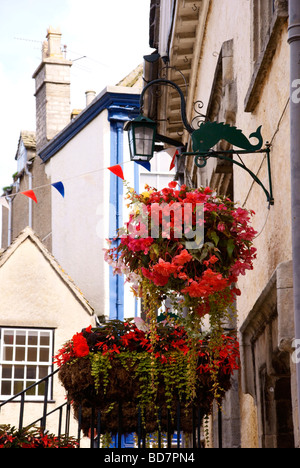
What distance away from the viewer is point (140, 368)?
20.3 feet

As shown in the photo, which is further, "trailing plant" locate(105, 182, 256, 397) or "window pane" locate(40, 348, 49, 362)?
"window pane" locate(40, 348, 49, 362)

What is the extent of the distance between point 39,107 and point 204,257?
18.1 metres

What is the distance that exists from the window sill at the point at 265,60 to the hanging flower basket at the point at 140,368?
183 centimetres

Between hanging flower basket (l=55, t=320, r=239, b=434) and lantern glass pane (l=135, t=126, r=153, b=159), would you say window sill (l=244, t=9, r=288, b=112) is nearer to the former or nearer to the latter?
lantern glass pane (l=135, t=126, r=153, b=159)

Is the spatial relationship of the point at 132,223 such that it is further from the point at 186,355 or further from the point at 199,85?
the point at 199,85

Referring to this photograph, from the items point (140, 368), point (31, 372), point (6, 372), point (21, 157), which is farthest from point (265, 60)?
point (21, 157)

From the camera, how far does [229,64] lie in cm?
820

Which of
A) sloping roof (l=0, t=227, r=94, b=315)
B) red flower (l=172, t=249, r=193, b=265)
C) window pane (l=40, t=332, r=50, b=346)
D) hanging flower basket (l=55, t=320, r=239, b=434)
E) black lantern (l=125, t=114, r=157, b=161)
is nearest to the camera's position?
red flower (l=172, t=249, r=193, b=265)

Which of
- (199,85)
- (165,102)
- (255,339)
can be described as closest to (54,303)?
(165,102)

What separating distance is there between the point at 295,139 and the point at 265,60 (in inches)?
58.8

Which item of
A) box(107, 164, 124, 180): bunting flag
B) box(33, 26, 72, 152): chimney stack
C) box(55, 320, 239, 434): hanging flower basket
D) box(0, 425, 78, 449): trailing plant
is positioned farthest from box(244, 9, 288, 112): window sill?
box(33, 26, 72, 152): chimney stack

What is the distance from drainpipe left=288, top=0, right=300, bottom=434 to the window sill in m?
0.49

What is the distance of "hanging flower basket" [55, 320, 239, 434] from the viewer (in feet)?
20.0
